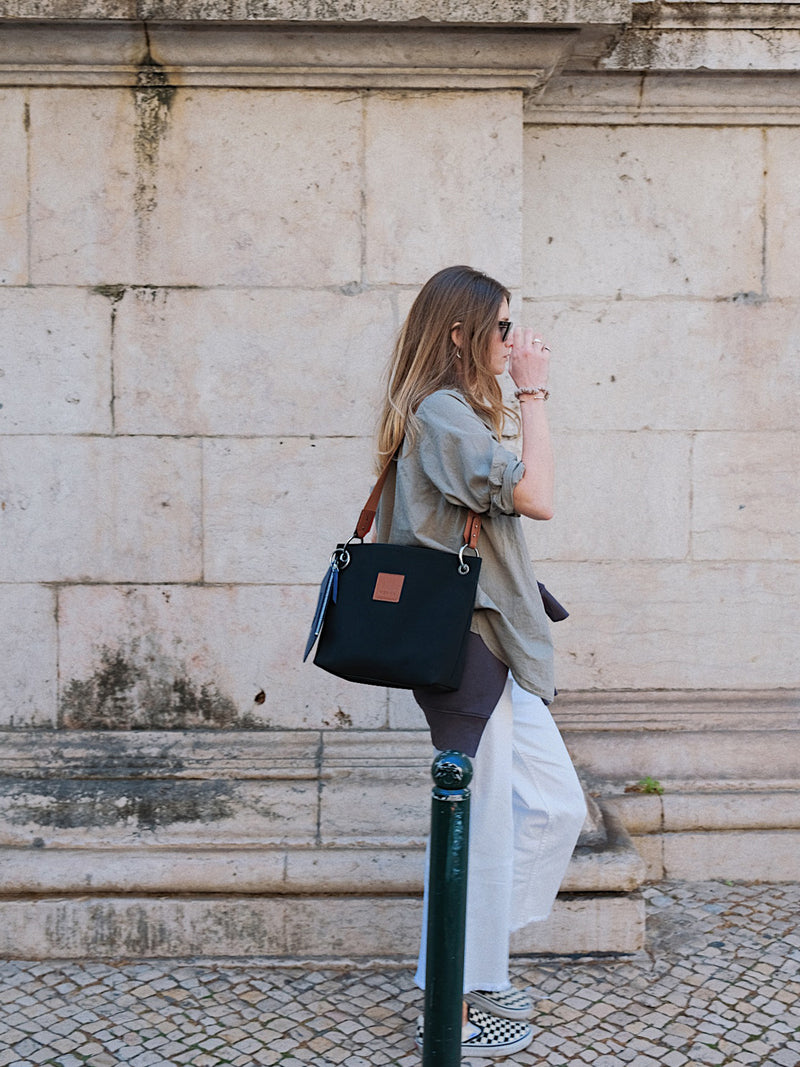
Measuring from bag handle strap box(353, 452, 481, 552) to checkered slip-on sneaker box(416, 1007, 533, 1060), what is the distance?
1250mm

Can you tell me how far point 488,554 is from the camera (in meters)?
2.66

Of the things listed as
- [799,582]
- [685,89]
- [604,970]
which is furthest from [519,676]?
[685,89]

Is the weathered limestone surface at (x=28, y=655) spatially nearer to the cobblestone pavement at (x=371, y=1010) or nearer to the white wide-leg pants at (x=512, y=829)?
the cobblestone pavement at (x=371, y=1010)

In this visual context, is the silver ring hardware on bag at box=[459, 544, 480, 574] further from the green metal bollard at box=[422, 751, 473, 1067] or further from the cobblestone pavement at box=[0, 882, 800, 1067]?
the cobblestone pavement at box=[0, 882, 800, 1067]

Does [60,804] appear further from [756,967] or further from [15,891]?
[756,967]

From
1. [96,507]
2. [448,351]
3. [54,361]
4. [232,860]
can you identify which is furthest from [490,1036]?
[54,361]

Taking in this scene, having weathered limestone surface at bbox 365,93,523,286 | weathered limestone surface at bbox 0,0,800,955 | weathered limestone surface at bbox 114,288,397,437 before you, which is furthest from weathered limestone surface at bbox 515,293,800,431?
weathered limestone surface at bbox 114,288,397,437

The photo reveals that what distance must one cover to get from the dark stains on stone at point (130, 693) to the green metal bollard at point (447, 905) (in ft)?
5.82

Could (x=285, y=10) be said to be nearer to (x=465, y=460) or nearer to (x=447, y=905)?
(x=465, y=460)

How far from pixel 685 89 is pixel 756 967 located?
2.99 metres

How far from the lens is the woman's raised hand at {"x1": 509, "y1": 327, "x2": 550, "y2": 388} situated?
261cm

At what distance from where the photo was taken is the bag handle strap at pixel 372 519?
8.38ft

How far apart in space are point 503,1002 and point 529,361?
65.1 inches

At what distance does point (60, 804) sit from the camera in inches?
137
